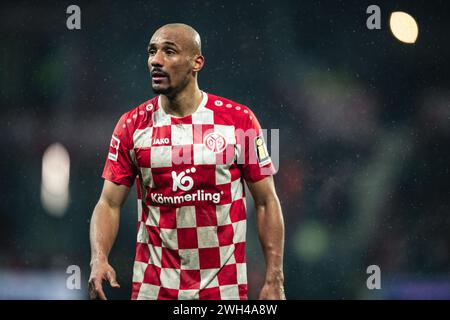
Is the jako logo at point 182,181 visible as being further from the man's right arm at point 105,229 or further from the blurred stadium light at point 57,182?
the blurred stadium light at point 57,182

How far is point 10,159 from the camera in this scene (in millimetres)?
3566

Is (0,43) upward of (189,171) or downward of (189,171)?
upward

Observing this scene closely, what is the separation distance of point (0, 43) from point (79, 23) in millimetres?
492

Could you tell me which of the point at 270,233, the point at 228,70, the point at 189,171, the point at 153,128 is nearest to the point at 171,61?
the point at 153,128

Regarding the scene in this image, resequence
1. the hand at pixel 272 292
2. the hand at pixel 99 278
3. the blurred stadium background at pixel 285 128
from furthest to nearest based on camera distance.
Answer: the blurred stadium background at pixel 285 128 → the hand at pixel 272 292 → the hand at pixel 99 278

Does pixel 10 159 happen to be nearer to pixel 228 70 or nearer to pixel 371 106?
pixel 228 70

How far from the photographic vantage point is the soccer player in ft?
7.16

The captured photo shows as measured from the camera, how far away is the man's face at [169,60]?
225cm

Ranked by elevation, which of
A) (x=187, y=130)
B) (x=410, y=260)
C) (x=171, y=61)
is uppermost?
(x=171, y=61)

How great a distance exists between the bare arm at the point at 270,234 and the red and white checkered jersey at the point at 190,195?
2.1 inches

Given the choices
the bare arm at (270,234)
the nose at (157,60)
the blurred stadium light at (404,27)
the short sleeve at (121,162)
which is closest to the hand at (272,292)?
the bare arm at (270,234)

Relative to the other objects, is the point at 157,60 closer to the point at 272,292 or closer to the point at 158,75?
the point at 158,75

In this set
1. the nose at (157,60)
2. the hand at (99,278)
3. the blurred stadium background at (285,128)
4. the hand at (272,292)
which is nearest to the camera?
the hand at (99,278)

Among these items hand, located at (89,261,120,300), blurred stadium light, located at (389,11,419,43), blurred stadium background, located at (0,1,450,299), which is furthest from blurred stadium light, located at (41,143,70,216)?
blurred stadium light, located at (389,11,419,43)
